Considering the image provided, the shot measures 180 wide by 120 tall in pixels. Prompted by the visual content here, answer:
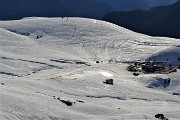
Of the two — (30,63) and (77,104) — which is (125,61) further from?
(77,104)

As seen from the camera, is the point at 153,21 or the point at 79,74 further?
the point at 153,21

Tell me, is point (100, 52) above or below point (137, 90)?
above

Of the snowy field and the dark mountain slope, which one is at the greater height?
the dark mountain slope

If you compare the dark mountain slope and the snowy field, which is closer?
the snowy field

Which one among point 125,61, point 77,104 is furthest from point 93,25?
point 77,104

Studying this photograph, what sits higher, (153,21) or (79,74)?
(153,21)
